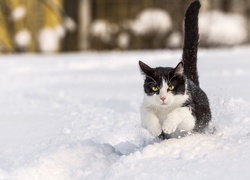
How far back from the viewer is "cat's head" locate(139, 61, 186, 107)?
3.89 metres

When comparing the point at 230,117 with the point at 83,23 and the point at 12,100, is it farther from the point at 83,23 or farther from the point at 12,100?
the point at 83,23

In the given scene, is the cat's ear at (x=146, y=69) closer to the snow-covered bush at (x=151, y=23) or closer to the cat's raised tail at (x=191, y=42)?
the cat's raised tail at (x=191, y=42)

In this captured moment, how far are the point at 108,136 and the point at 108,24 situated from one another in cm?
1184

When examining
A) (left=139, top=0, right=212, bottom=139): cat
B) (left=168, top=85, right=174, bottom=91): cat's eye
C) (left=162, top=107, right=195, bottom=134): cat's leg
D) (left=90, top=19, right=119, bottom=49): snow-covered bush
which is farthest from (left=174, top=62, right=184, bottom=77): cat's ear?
(left=90, top=19, right=119, bottom=49): snow-covered bush

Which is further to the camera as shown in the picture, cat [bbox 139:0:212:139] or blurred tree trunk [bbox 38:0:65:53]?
blurred tree trunk [bbox 38:0:65:53]

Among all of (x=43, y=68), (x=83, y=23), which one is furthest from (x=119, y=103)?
(x=83, y=23)

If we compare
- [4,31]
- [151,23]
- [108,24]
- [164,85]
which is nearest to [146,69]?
[164,85]

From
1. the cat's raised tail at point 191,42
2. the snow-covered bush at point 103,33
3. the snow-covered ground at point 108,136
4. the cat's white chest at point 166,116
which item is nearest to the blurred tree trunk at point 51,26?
the snow-covered bush at point 103,33

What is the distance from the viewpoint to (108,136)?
4.81m

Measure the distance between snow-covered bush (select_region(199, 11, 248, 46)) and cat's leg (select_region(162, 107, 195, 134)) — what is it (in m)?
11.5

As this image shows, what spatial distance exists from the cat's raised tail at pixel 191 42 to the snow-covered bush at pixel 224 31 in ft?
35.2

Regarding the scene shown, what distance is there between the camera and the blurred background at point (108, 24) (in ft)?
50.7

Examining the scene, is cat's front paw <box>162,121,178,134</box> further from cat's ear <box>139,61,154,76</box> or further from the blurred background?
the blurred background

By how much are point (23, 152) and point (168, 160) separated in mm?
1166
